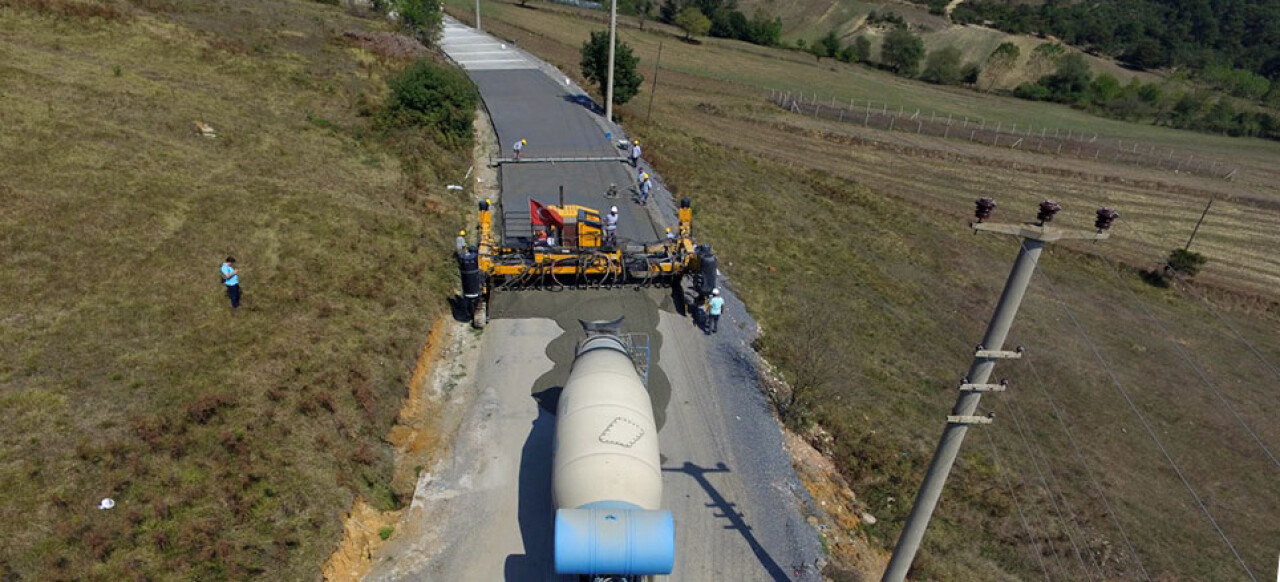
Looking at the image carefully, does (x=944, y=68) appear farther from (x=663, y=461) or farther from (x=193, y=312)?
(x=193, y=312)

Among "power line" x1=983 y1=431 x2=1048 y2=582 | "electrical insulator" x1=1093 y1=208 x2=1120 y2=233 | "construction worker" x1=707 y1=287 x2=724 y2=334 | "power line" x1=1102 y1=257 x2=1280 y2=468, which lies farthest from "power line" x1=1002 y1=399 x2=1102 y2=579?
"electrical insulator" x1=1093 y1=208 x2=1120 y2=233

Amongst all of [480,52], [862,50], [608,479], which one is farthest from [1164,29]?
[608,479]

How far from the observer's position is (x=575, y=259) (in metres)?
21.7

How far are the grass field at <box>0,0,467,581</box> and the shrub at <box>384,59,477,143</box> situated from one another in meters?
1.56

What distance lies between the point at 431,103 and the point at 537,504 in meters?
26.7

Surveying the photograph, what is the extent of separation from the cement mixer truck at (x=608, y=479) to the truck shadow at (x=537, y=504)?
3.91 feet

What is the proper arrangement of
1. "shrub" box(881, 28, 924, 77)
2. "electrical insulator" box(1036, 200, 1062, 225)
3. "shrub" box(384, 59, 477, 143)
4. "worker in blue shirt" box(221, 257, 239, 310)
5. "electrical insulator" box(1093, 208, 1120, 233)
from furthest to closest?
"shrub" box(881, 28, 924, 77)
"shrub" box(384, 59, 477, 143)
"worker in blue shirt" box(221, 257, 239, 310)
"electrical insulator" box(1093, 208, 1120, 233)
"electrical insulator" box(1036, 200, 1062, 225)

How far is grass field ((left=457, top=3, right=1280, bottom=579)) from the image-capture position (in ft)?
59.4

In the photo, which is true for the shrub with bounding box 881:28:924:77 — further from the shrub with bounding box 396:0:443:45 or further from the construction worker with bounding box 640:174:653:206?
the construction worker with bounding box 640:174:653:206

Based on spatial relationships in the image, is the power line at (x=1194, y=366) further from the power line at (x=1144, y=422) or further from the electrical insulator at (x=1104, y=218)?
the electrical insulator at (x=1104, y=218)

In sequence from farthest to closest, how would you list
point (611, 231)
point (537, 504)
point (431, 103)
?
point (431, 103), point (611, 231), point (537, 504)

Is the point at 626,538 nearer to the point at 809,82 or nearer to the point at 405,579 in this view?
the point at 405,579

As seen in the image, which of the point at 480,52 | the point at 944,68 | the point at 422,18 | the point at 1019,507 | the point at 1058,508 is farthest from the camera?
the point at 944,68

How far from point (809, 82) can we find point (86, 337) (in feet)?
304
